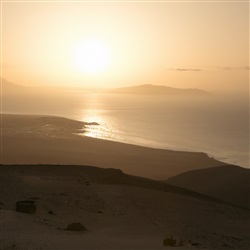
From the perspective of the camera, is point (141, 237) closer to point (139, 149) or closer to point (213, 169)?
point (213, 169)

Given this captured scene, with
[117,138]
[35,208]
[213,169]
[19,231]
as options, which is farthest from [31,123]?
[19,231]

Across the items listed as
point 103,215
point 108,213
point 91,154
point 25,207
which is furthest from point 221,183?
point 25,207

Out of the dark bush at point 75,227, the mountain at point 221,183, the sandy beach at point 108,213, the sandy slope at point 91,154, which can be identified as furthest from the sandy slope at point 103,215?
the sandy slope at point 91,154

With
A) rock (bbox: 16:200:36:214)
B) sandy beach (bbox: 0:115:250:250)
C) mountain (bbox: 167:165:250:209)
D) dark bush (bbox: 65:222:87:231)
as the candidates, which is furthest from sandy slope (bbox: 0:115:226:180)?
dark bush (bbox: 65:222:87:231)

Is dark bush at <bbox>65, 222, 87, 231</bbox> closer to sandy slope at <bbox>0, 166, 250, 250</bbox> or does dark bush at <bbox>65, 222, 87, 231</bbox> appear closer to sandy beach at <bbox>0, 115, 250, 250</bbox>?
sandy beach at <bbox>0, 115, 250, 250</bbox>

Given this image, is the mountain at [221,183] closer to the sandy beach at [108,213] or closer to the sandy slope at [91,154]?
the sandy slope at [91,154]
